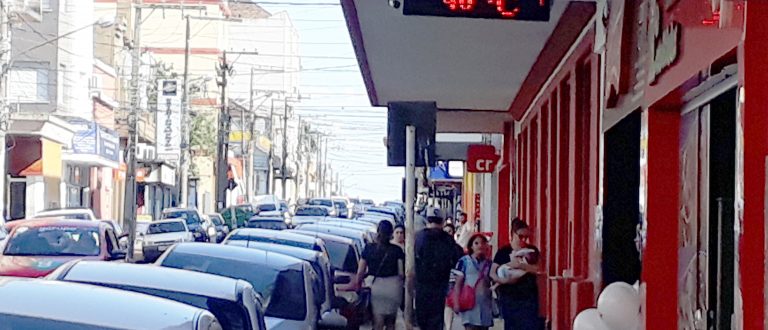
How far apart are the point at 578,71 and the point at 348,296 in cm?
391

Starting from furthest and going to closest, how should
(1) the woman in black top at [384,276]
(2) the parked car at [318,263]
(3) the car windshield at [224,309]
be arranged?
1. (1) the woman in black top at [384,276]
2. (2) the parked car at [318,263]
3. (3) the car windshield at [224,309]

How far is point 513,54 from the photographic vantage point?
15289mm

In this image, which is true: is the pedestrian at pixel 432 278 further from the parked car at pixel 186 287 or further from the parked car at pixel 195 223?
the parked car at pixel 195 223

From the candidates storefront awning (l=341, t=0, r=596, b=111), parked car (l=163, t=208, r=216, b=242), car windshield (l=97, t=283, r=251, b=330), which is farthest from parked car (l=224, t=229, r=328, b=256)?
parked car (l=163, t=208, r=216, b=242)

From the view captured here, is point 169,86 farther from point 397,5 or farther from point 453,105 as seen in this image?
point 397,5

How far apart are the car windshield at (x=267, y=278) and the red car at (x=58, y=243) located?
8.19 m

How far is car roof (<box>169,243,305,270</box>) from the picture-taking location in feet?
35.2

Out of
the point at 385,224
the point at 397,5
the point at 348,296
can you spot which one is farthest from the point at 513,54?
the point at 397,5

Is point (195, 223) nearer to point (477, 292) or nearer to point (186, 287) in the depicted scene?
point (477, 292)

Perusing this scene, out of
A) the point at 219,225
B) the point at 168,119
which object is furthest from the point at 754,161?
the point at 168,119

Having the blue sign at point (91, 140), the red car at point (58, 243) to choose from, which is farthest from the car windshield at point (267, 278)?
the blue sign at point (91, 140)

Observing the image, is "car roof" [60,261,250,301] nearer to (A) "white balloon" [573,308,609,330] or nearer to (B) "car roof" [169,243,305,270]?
(A) "white balloon" [573,308,609,330]

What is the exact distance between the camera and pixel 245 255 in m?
10.8

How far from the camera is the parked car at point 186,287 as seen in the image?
752 centimetres
